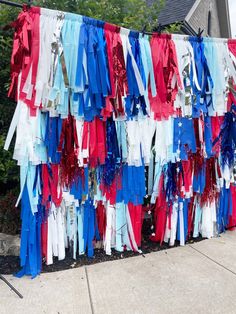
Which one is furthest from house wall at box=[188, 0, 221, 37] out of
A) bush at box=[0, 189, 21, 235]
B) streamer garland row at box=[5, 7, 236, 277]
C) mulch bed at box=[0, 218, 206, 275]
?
bush at box=[0, 189, 21, 235]

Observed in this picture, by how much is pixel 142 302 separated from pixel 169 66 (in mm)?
2199

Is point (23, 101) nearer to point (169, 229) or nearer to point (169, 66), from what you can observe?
point (169, 66)

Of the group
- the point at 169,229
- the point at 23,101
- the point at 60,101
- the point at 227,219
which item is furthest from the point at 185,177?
the point at 23,101

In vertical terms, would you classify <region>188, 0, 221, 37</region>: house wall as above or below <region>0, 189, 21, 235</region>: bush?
above

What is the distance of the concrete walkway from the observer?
7.60ft

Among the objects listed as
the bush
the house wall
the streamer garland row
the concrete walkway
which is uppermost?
the house wall

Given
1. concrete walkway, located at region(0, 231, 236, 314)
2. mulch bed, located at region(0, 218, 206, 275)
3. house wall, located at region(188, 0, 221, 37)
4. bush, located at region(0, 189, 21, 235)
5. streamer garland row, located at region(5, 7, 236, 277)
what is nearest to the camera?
concrete walkway, located at region(0, 231, 236, 314)

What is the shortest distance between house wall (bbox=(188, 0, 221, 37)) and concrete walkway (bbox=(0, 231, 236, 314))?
770 cm

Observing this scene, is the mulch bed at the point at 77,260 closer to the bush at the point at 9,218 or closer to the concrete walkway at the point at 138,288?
the concrete walkway at the point at 138,288

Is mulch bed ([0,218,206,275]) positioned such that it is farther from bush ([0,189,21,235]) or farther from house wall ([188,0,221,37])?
house wall ([188,0,221,37])

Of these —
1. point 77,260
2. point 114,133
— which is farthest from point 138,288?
point 114,133

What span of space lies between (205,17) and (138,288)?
1092 cm

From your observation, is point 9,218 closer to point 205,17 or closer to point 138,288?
point 138,288

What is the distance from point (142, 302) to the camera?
2387 millimetres
